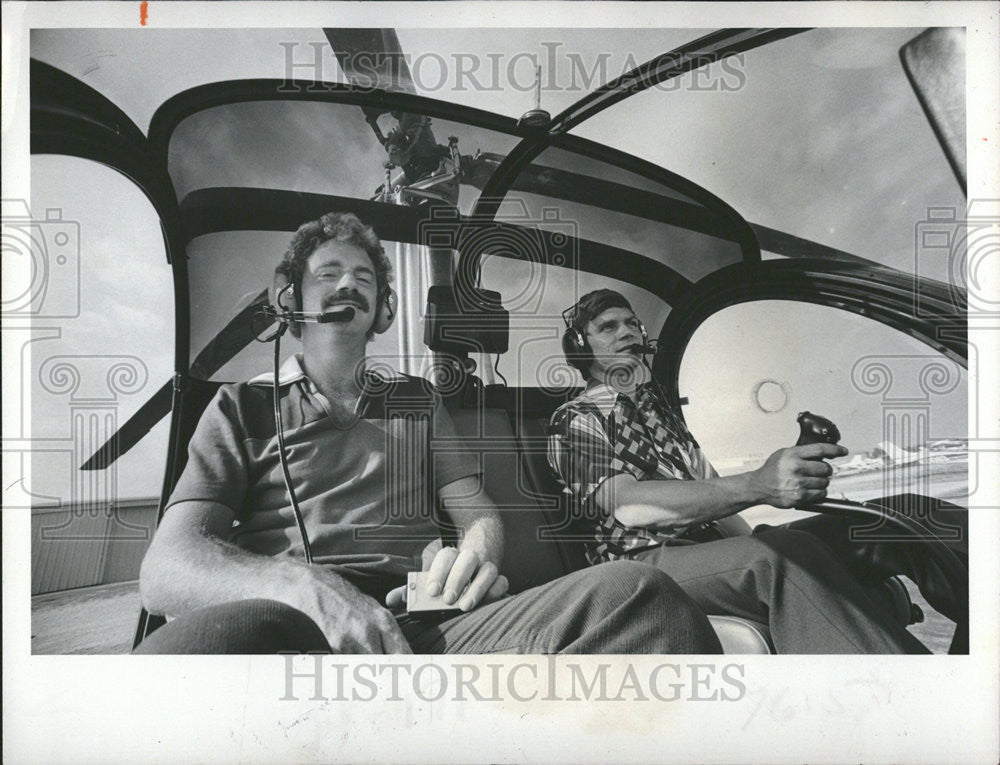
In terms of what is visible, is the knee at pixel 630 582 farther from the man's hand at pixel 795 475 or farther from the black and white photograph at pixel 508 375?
the man's hand at pixel 795 475

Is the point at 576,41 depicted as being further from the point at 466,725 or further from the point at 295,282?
the point at 466,725

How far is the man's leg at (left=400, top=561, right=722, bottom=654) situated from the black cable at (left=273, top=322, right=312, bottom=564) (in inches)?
15.8

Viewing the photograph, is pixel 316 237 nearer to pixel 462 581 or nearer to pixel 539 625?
pixel 462 581

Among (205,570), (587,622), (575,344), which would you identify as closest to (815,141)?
(575,344)

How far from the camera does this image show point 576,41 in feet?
8.50

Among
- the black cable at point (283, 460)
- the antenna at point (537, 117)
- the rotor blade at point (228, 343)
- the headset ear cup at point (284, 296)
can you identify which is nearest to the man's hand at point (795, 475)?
the antenna at point (537, 117)

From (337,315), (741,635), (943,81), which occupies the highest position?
(943,81)

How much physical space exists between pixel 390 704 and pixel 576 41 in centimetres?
226

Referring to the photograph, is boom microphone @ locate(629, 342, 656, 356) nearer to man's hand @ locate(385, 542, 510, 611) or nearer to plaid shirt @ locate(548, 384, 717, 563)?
plaid shirt @ locate(548, 384, 717, 563)

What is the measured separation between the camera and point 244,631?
245 cm

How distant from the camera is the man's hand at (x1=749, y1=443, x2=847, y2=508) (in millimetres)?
2592

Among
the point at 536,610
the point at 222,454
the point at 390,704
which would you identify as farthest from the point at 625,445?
the point at 222,454

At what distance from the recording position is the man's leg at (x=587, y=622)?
2.46 m

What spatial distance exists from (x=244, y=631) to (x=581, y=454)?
1.22m
